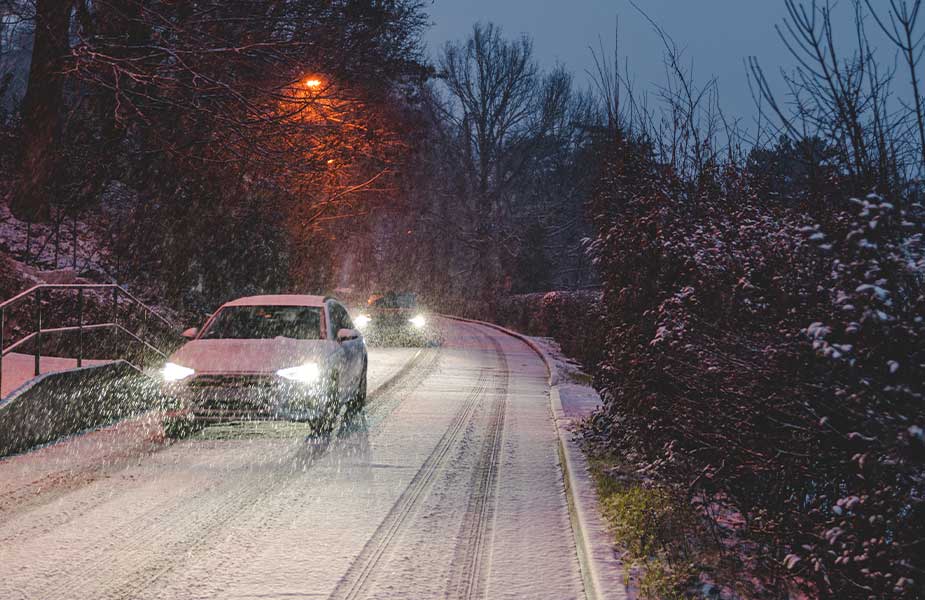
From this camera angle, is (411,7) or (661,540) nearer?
(661,540)

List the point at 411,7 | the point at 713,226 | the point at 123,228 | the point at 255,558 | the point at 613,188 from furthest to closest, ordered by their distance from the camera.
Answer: the point at 411,7 → the point at 123,228 → the point at 613,188 → the point at 713,226 → the point at 255,558

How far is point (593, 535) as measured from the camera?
5406mm

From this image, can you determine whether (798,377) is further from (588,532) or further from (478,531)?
(478,531)

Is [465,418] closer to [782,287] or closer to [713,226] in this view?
[713,226]

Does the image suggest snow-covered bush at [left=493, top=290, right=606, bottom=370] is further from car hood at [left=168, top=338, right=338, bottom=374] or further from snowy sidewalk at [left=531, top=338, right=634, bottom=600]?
car hood at [left=168, top=338, right=338, bottom=374]

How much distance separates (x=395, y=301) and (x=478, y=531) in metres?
25.0

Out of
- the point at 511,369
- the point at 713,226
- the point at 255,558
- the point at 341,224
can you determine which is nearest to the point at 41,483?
the point at 255,558

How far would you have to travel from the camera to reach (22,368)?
9969 millimetres

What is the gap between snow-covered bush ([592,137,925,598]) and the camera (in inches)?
129

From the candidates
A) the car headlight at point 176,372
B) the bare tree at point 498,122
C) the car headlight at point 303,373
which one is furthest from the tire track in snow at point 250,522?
the bare tree at point 498,122

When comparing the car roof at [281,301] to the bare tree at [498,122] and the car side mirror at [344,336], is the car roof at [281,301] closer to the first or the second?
the car side mirror at [344,336]

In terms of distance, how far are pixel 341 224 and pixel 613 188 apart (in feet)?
86.4

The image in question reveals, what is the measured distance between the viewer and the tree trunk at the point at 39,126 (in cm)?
1518

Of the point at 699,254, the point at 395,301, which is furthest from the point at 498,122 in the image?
the point at 699,254
